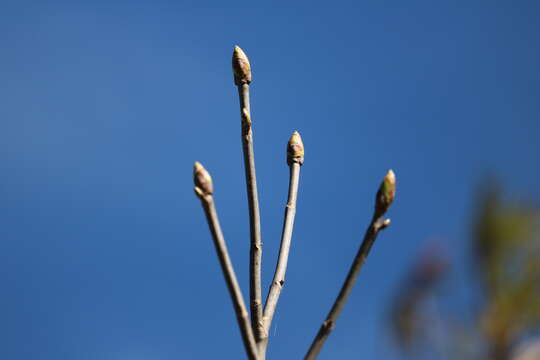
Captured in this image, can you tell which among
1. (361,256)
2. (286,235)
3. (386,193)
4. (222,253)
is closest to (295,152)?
(286,235)

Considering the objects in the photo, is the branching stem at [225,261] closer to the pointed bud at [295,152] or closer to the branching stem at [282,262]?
the branching stem at [282,262]

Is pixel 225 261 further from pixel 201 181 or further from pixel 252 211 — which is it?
pixel 252 211

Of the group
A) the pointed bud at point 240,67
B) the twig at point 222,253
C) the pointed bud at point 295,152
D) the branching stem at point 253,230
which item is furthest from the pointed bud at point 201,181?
the pointed bud at point 295,152

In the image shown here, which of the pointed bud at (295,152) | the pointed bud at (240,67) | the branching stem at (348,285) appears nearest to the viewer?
the branching stem at (348,285)

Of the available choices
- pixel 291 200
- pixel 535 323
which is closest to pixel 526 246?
pixel 535 323

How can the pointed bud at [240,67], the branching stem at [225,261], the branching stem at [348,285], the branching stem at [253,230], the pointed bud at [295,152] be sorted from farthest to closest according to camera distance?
the pointed bud at [295,152] → the pointed bud at [240,67] → the branching stem at [253,230] → the branching stem at [348,285] → the branching stem at [225,261]

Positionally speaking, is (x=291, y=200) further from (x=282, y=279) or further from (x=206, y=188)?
(x=206, y=188)
